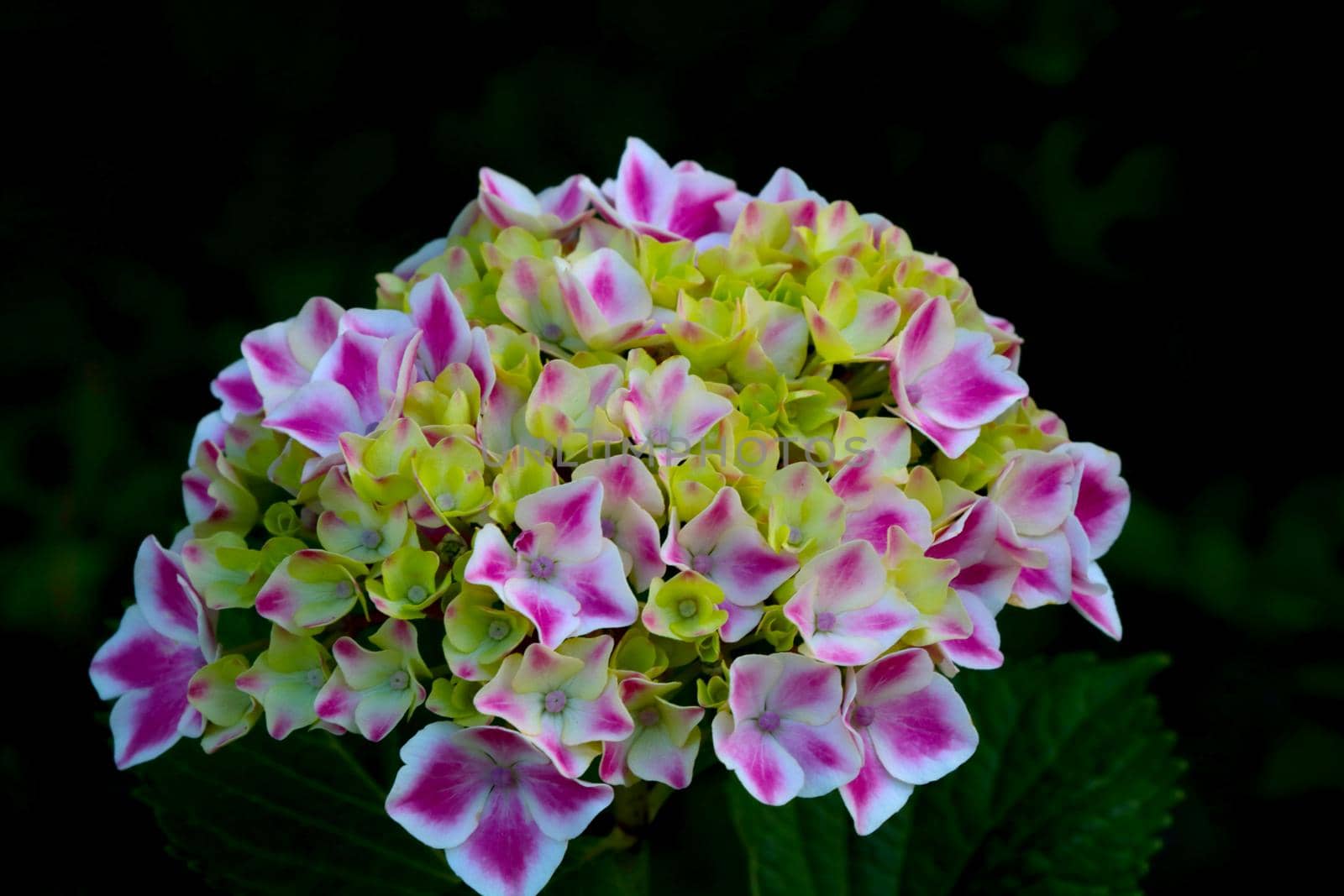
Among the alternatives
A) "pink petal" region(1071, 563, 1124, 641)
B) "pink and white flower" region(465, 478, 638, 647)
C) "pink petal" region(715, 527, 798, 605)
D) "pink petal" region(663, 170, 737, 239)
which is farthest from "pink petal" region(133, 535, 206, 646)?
"pink petal" region(1071, 563, 1124, 641)

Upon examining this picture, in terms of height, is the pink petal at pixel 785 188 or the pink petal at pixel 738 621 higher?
the pink petal at pixel 785 188

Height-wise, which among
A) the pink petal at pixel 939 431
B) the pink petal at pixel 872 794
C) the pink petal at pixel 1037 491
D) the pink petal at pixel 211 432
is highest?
the pink petal at pixel 939 431

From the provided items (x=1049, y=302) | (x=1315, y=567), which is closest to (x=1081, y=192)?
(x=1049, y=302)

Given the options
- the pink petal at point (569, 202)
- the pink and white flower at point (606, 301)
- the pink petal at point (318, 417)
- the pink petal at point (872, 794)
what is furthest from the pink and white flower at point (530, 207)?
the pink petal at point (872, 794)

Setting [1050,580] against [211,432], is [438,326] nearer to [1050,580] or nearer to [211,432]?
[211,432]

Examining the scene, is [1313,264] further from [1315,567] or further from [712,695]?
[712,695]

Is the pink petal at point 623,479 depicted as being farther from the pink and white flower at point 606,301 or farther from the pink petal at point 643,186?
the pink petal at point 643,186

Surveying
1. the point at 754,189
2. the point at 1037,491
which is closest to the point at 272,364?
the point at 1037,491
